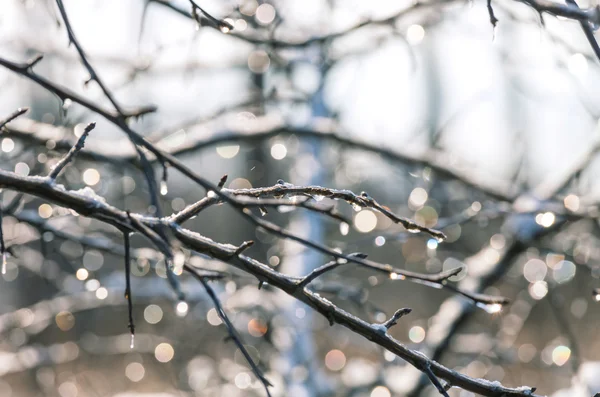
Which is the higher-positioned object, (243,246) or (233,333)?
(243,246)

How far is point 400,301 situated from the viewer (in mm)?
13820

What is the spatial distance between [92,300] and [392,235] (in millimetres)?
2292

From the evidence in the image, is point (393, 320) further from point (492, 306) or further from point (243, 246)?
point (243, 246)

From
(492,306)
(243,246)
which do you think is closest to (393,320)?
(492,306)

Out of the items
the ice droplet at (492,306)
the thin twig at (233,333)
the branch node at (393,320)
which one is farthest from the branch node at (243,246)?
the ice droplet at (492,306)

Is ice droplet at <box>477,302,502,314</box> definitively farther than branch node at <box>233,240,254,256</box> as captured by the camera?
Yes

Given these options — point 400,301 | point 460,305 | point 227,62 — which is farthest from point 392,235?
point 400,301

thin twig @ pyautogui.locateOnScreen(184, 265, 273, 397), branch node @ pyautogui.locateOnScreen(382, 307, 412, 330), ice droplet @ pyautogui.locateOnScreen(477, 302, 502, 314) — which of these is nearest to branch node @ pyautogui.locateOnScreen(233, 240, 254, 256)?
thin twig @ pyautogui.locateOnScreen(184, 265, 273, 397)

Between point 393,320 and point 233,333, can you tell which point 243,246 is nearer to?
point 233,333

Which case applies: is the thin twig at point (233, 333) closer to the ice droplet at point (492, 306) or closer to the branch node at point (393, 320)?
the branch node at point (393, 320)

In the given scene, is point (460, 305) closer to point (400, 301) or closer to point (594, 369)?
point (594, 369)

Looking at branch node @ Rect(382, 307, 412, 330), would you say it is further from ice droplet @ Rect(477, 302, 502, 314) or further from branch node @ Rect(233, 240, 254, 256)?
branch node @ Rect(233, 240, 254, 256)

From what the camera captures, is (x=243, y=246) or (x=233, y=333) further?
(x=233, y=333)

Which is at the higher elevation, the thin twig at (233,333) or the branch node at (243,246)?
the branch node at (243,246)
